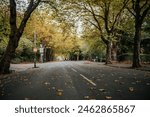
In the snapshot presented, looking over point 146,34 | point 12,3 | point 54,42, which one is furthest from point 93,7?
point 54,42

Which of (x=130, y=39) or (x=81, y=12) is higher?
(x=81, y=12)

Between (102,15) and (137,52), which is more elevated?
(102,15)

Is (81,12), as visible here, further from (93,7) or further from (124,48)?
(124,48)

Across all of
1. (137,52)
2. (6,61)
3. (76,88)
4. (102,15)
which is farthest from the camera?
(102,15)

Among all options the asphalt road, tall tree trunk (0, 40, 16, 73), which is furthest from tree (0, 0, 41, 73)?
the asphalt road

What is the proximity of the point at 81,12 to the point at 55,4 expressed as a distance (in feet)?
70.1

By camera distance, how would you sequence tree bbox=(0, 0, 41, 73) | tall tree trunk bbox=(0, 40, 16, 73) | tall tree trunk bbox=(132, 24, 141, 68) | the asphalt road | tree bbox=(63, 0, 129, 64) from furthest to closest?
tree bbox=(63, 0, 129, 64), tall tree trunk bbox=(132, 24, 141, 68), tree bbox=(0, 0, 41, 73), tall tree trunk bbox=(0, 40, 16, 73), the asphalt road

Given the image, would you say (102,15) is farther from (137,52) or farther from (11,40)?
(11,40)

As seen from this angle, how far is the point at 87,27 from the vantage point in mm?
56188

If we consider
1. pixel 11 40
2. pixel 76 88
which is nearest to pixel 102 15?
pixel 11 40

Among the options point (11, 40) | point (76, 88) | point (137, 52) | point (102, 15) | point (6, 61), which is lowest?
point (76, 88)

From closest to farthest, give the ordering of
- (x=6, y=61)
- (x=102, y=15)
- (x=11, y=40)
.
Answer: (x=6, y=61), (x=11, y=40), (x=102, y=15)

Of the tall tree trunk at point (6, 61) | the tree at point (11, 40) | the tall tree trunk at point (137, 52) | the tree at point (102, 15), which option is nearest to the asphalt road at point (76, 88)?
the tall tree trunk at point (6, 61)

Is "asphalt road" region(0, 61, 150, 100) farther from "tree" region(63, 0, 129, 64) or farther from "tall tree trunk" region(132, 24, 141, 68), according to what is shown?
"tree" region(63, 0, 129, 64)
